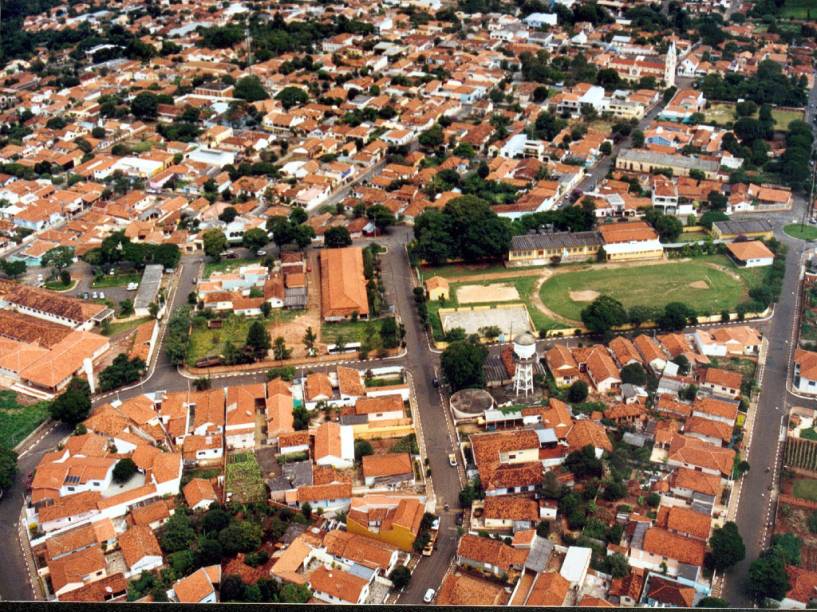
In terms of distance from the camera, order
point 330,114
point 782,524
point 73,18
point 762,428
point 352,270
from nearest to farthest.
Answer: point 782,524
point 762,428
point 352,270
point 330,114
point 73,18

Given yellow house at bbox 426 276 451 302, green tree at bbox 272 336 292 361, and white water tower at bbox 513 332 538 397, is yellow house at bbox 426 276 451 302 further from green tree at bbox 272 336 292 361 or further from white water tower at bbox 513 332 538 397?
green tree at bbox 272 336 292 361

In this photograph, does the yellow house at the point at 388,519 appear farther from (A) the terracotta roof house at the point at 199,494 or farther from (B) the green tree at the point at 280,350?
(B) the green tree at the point at 280,350

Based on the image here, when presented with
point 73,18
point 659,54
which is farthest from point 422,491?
point 73,18

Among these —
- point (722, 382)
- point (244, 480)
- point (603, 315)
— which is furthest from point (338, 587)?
point (603, 315)

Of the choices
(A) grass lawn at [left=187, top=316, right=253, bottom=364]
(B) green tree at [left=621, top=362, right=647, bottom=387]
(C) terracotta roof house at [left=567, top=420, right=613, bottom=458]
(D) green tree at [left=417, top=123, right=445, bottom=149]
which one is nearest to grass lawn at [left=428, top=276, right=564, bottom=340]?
(B) green tree at [left=621, top=362, right=647, bottom=387]

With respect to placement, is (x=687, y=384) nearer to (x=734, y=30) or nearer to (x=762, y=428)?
(x=762, y=428)
